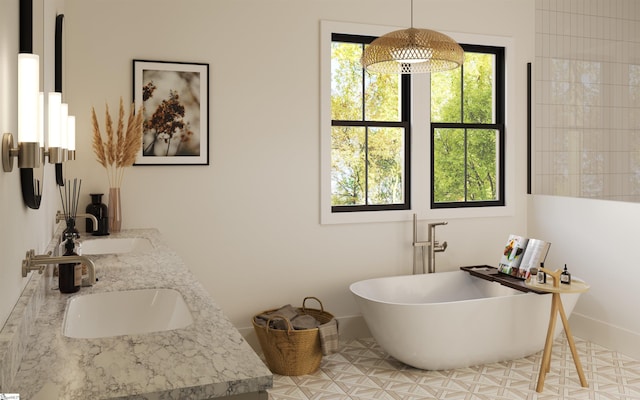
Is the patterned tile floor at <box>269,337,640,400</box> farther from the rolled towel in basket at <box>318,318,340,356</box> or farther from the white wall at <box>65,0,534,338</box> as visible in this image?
the white wall at <box>65,0,534,338</box>

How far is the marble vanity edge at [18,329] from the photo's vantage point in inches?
44.1

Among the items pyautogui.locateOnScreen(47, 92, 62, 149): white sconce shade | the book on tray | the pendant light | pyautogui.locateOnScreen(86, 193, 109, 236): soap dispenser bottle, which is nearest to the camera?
pyautogui.locateOnScreen(47, 92, 62, 149): white sconce shade

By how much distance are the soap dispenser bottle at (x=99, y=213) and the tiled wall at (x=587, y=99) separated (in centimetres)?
355

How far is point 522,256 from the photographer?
4035 millimetres

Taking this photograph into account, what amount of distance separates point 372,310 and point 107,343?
2.46 m

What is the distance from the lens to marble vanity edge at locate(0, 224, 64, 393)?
112 centimetres

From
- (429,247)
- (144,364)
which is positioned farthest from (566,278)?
(144,364)

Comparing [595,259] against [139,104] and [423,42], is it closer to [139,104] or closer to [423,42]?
[423,42]

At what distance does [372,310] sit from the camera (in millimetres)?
3703

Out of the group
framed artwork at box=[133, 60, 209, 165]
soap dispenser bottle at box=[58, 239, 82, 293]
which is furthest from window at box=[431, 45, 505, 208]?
soap dispenser bottle at box=[58, 239, 82, 293]

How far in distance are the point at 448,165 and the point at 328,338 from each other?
194cm

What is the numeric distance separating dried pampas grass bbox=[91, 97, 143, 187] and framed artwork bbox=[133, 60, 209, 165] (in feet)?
0.42

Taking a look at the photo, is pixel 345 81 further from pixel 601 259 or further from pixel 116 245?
pixel 601 259

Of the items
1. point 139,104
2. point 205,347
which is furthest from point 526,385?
point 139,104
